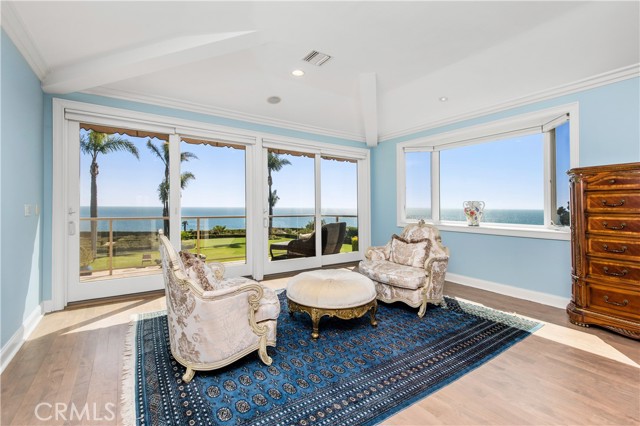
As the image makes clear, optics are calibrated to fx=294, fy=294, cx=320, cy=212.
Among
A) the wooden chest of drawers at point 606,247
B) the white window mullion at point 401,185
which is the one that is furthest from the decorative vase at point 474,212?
the wooden chest of drawers at point 606,247

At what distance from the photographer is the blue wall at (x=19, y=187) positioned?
224 centimetres

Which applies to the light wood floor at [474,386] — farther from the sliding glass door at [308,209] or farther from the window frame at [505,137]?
the sliding glass door at [308,209]

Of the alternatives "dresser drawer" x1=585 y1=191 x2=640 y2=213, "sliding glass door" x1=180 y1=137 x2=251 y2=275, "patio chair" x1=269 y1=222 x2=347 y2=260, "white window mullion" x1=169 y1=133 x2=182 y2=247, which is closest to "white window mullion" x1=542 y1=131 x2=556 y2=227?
"dresser drawer" x1=585 y1=191 x2=640 y2=213

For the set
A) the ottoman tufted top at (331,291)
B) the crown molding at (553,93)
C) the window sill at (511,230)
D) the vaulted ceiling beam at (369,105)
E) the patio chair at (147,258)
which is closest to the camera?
the ottoman tufted top at (331,291)

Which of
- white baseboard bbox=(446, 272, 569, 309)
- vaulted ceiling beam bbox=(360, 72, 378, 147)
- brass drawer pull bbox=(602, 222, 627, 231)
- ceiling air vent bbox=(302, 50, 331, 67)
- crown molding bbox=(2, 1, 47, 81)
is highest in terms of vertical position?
ceiling air vent bbox=(302, 50, 331, 67)

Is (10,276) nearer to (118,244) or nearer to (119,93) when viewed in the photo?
(118,244)

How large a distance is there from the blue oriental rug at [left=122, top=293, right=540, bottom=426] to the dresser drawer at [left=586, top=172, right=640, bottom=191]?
144 cm

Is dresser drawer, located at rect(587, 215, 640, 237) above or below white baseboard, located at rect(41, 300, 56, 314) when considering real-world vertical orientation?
above

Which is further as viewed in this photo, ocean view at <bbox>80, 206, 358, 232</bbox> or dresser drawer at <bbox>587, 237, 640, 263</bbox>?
ocean view at <bbox>80, 206, 358, 232</bbox>

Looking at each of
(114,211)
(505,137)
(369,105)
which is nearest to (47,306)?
(114,211)

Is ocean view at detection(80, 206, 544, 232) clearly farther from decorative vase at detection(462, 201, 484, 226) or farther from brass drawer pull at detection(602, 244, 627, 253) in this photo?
brass drawer pull at detection(602, 244, 627, 253)

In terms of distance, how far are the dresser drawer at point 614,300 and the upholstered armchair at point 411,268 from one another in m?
1.29

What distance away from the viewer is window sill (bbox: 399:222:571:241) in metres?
3.44

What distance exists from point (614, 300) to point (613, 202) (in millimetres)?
878
